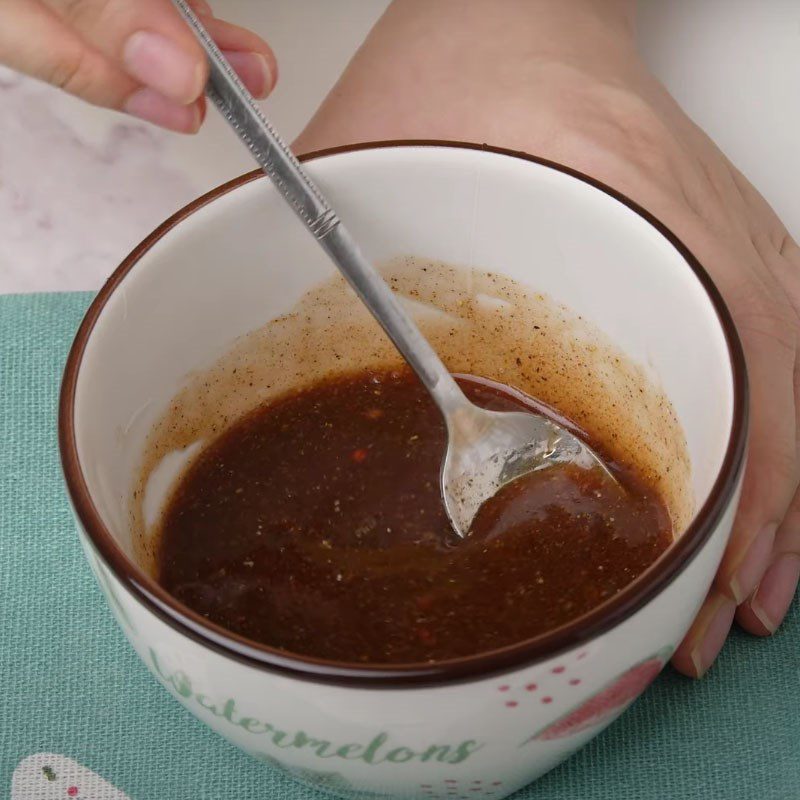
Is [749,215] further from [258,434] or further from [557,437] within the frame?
[258,434]

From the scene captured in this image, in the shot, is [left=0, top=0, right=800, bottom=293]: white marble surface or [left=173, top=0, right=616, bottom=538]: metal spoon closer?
[left=173, top=0, right=616, bottom=538]: metal spoon

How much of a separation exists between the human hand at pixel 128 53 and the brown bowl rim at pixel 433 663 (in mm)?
237

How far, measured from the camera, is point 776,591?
0.91 meters

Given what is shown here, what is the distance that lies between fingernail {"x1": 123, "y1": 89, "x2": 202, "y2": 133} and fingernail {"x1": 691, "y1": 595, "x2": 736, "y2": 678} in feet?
1.83

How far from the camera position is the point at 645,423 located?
37.3 inches

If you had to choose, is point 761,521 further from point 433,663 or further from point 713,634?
point 433,663

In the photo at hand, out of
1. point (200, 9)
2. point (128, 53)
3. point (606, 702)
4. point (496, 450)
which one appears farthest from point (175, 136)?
point (606, 702)

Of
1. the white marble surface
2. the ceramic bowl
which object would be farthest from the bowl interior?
the white marble surface

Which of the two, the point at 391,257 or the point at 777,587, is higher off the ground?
the point at 391,257

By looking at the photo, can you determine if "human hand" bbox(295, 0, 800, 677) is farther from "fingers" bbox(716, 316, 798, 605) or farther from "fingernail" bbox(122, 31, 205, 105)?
"fingernail" bbox(122, 31, 205, 105)

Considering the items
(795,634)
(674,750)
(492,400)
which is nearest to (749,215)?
(492,400)

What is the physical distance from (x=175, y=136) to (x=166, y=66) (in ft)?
2.29

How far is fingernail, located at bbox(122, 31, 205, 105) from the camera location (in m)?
0.88

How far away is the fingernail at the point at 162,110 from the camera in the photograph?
0.97 m
